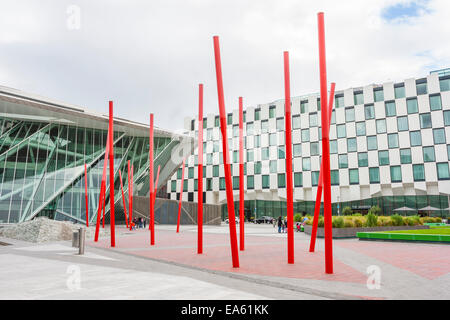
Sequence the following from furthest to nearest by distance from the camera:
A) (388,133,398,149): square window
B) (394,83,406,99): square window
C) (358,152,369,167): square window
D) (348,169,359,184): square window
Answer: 1. (348,169,359,184): square window
2. (358,152,369,167): square window
3. (394,83,406,99): square window
4. (388,133,398,149): square window

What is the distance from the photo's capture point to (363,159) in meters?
55.3

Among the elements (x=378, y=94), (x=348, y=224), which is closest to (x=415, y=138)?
(x=378, y=94)

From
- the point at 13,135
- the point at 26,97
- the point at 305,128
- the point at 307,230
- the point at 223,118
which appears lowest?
the point at 307,230

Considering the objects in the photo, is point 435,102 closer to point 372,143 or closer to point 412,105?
point 412,105

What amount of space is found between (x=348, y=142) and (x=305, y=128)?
8.17 metres

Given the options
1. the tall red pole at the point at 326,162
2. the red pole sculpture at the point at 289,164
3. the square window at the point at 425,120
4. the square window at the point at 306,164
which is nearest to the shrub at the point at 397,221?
the red pole sculpture at the point at 289,164

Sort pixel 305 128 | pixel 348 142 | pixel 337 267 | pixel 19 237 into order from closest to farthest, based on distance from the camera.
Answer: pixel 337 267
pixel 19 237
pixel 348 142
pixel 305 128

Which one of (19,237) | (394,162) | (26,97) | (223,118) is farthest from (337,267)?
(394,162)

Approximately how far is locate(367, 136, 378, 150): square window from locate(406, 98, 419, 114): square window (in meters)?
6.61

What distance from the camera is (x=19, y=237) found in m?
20.0

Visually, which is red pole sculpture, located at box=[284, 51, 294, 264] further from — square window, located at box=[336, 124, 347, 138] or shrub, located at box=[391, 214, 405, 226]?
square window, located at box=[336, 124, 347, 138]

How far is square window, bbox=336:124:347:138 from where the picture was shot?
5778cm

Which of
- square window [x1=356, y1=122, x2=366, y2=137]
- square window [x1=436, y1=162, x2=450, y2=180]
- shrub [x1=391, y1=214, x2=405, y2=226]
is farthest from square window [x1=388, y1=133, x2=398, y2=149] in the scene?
shrub [x1=391, y1=214, x2=405, y2=226]
